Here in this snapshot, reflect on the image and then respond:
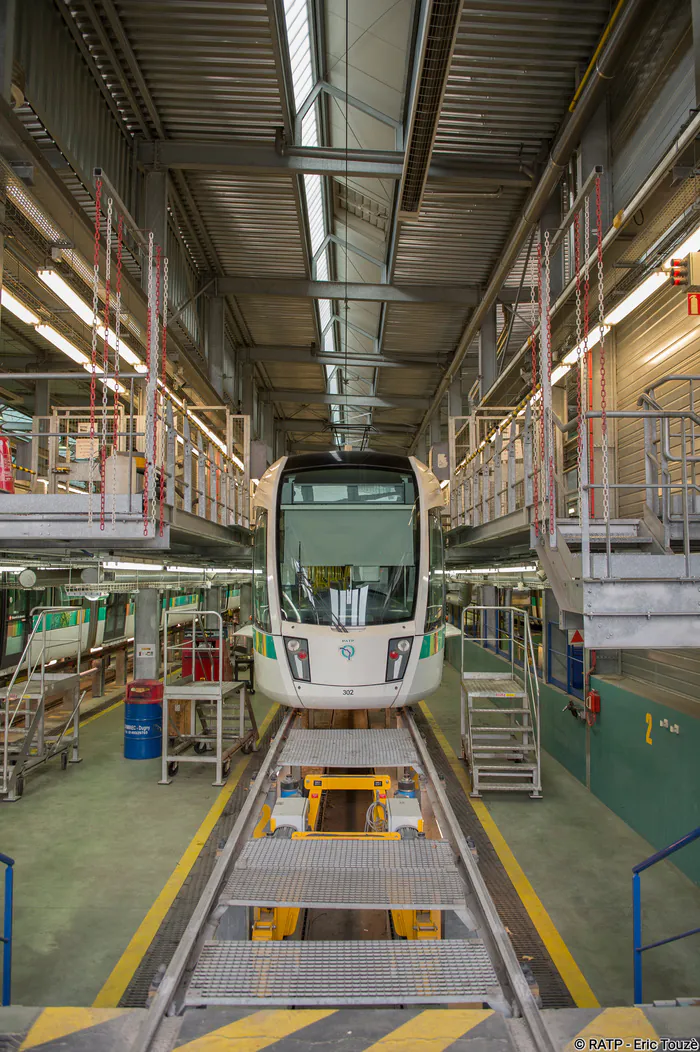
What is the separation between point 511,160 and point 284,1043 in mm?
11296

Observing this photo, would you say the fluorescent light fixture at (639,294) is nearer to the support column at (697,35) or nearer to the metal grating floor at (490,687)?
the support column at (697,35)

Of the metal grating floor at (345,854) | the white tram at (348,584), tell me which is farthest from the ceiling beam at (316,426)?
the metal grating floor at (345,854)

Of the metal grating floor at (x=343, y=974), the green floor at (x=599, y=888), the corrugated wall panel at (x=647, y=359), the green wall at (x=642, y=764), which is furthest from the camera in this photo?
the corrugated wall panel at (x=647, y=359)

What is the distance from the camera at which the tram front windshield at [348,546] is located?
6822 millimetres

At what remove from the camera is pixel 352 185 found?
12680mm

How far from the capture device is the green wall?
20.2 feet

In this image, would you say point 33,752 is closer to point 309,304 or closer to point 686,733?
point 686,733

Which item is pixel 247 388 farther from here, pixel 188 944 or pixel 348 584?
pixel 188 944

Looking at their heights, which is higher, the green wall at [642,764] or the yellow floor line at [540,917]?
the green wall at [642,764]

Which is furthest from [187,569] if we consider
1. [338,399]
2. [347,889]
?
[338,399]

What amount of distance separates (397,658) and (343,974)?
12.5ft

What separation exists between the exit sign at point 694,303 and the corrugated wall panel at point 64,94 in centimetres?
677

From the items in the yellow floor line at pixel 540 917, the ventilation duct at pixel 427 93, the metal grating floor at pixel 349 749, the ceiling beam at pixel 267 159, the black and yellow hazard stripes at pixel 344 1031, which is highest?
the ceiling beam at pixel 267 159

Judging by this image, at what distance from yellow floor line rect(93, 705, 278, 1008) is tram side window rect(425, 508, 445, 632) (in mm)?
3148
